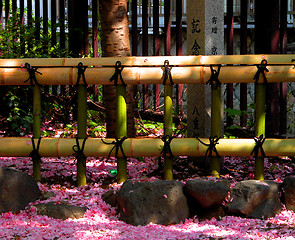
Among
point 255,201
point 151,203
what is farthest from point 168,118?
point 255,201

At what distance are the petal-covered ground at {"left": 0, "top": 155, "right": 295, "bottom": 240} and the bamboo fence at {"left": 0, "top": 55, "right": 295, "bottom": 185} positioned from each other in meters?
0.28

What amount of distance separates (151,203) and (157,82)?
1.31m

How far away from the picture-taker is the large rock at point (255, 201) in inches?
151

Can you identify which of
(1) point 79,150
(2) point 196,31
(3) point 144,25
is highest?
(3) point 144,25

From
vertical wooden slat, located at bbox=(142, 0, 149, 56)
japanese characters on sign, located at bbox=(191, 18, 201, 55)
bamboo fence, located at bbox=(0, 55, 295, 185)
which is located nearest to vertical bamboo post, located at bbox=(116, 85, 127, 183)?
bamboo fence, located at bbox=(0, 55, 295, 185)

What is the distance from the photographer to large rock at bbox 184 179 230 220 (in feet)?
12.4

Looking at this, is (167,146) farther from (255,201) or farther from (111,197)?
(255,201)

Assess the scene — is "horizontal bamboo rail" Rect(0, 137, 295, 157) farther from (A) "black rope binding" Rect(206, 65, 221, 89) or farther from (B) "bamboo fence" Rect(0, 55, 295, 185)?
(A) "black rope binding" Rect(206, 65, 221, 89)

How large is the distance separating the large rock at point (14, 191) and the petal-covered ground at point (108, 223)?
9cm

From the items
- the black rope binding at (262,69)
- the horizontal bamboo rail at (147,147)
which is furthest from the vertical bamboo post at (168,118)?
the black rope binding at (262,69)

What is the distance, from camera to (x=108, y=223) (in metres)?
3.67

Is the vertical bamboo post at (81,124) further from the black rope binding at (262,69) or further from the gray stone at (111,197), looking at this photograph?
the black rope binding at (262,69)

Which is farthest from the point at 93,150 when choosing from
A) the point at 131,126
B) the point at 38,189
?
the point at 131,126

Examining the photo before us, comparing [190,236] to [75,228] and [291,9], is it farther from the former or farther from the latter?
[291,9]
